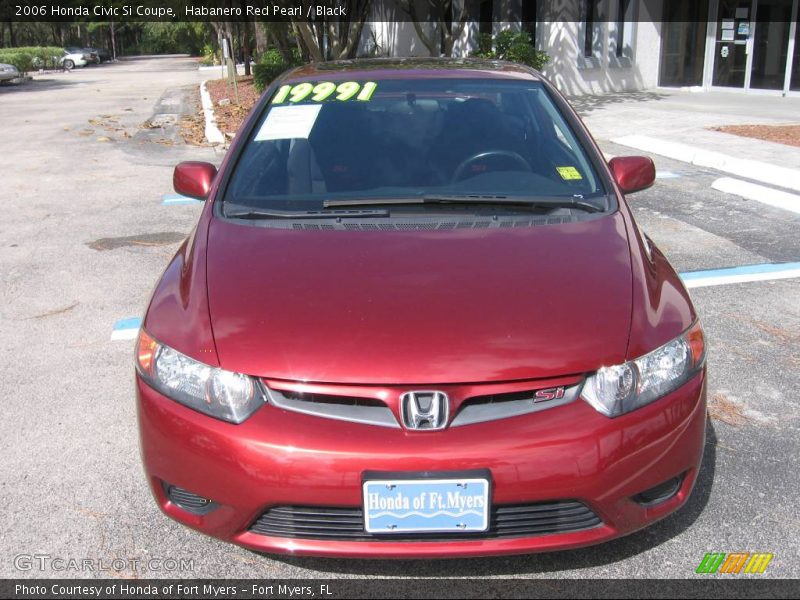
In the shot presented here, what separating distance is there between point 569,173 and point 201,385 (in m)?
1.83

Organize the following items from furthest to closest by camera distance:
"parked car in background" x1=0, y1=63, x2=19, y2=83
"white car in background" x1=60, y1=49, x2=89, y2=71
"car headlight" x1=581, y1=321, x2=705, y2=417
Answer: "white car in background" x1=60, y1=49, x2=89, y2=71, "parked car in background" x1=0, y1=63, x2=19, y2=83, "car headlight" x1=581, y1=321, x2=705, y2=417

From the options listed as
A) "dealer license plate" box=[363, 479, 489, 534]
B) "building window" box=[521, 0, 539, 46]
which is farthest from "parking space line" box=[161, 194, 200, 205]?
"building window" box=[521, 0, 539, 46]

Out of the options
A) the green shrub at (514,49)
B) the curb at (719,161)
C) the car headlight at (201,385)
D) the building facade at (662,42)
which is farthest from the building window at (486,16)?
the car headlight at (201,385)

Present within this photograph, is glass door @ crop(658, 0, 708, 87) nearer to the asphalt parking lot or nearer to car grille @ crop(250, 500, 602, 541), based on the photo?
the asphalt parking lot

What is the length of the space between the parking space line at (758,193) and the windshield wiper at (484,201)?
506 cm

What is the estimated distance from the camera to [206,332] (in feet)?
7.93

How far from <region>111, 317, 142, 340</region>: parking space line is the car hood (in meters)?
1.91

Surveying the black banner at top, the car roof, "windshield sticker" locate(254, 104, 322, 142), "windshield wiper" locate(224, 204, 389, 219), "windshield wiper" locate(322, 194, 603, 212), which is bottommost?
"windshield wiper" locate(224, 204, 389, 219)

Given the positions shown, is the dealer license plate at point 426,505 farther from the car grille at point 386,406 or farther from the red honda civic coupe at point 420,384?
the car grille at point 386,406

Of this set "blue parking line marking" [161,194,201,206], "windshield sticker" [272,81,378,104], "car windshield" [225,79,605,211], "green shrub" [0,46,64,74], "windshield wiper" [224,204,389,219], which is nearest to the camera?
"windshield wiper" [224,204,389,219]

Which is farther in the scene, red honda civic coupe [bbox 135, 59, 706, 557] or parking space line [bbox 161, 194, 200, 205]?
parking space line [bbox 161, 194, 200, 205]

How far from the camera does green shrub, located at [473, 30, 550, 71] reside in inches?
675

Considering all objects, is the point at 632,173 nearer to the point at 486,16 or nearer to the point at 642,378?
the point at 642,378

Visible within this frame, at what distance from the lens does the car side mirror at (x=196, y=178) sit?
11.7 feet
